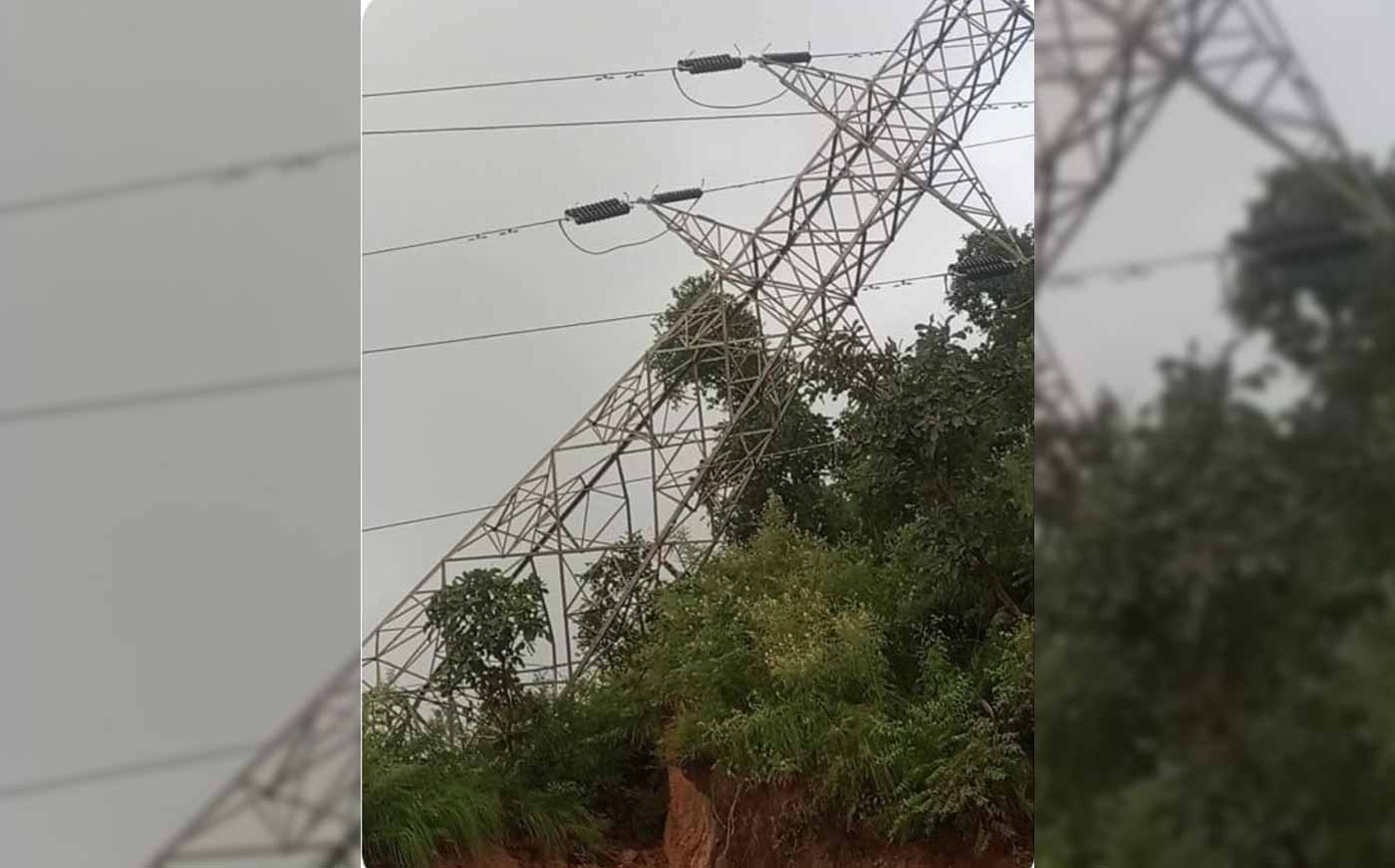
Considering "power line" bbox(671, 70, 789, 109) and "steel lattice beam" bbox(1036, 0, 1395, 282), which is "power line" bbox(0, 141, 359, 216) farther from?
"steel lattice beam" bbox(1036, 0, 1395, 282)

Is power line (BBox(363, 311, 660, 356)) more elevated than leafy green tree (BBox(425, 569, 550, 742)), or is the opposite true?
power line (BBox(363, 311, 660, 356))

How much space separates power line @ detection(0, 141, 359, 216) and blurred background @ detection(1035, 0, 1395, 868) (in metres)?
1.24

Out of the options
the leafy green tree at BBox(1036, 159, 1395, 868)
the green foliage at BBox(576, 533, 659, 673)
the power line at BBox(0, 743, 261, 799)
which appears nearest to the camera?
the leafy green tree at BBox(1036, 159, 1395, 868)

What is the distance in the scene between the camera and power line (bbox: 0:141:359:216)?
6.33 ft

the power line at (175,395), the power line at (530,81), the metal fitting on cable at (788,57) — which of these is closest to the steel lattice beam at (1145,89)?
the metal fitting on cable at (788,57)

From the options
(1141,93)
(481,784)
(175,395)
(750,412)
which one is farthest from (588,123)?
(481,784)

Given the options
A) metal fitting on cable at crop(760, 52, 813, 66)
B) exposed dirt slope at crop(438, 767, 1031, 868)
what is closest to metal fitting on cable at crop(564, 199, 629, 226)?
metal fitting on cable at crop(760, 52, 813, 66)

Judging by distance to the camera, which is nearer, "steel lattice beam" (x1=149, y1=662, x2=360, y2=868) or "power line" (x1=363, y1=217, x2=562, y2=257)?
"steel lattice beam" (x1=149, y1=662, x2=360, y2=868)

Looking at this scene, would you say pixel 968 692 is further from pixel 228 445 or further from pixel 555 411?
pixel 228 445

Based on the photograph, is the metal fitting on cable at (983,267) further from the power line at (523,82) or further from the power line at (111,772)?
the power line at (111,772)

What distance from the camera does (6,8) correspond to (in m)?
1.95

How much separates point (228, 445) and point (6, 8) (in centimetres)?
85

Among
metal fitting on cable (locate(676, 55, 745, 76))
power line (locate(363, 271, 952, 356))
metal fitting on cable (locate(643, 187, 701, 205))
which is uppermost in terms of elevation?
metal fitting on cable (locate(676, 55, 745, 76))

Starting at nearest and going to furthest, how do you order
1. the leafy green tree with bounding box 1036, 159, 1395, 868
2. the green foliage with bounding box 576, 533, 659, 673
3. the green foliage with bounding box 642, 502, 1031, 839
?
the leafy green tree with bounding box 1036, 159, 1395, 868 → the green foliage with bounding box 642, 502, 1031, 839 → the green foliage with bounding box 576, 533, 659, 673
